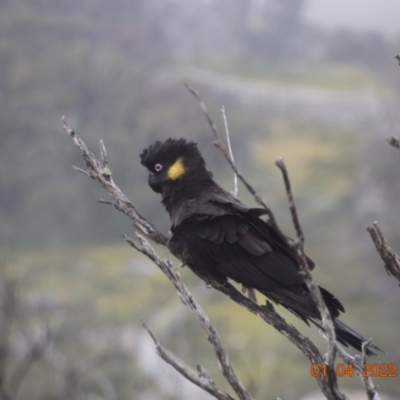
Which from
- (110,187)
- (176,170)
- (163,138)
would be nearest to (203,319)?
(110,187)

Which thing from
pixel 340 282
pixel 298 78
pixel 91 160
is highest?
pixel 298 78

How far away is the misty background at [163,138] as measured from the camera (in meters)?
9.71

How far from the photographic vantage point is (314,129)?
56.5ft

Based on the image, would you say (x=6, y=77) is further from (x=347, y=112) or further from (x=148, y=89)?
(x=347, y=112)

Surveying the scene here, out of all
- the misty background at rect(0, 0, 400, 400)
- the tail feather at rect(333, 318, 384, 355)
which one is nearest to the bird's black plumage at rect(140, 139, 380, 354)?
the tail feather at rect(333, 318, 384, 355)

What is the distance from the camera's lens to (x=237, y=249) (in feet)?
8.18

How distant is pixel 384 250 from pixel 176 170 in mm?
1301

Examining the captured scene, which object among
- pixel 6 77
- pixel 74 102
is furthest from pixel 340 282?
pixel 6 77

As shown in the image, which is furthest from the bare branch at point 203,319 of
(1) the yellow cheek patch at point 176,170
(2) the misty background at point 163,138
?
(2) the misty background at point 163,138

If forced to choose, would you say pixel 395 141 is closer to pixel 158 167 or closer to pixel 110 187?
pixel 110 187

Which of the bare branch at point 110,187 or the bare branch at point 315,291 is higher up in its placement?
the bare branch at point 110,187

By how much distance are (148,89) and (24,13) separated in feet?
15.6

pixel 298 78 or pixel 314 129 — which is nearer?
pixel 314 129
